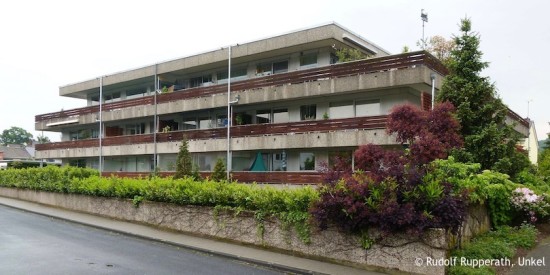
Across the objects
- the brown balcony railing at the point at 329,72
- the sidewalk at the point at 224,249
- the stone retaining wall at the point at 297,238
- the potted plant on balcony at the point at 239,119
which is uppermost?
the brown balcony railing at the point at 329,72

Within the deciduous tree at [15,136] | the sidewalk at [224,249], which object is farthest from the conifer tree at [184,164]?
the deciduous tree at [15,136]

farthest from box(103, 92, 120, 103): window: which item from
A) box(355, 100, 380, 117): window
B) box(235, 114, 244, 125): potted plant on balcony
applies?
box(355, 100, 380, 117): window

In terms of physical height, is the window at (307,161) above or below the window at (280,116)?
below

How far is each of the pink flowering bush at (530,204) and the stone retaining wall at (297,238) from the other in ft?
7.00

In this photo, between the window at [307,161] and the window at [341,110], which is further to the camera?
the window at [307,161]

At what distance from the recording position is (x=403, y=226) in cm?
942

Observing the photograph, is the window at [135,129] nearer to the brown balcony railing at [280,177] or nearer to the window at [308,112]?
the brown balcony railing at [280,177]

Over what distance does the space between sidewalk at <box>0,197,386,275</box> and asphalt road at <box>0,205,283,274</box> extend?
0.21m

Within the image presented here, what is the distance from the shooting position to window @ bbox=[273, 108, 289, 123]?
2841 centimetres

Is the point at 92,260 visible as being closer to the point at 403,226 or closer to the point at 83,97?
the point at 403,226

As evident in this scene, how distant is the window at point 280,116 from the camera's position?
28.4 m

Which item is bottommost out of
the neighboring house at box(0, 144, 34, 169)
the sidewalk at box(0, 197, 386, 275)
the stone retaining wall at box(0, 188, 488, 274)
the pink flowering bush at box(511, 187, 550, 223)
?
the sidewalk at box(0, 197, 386, 275)

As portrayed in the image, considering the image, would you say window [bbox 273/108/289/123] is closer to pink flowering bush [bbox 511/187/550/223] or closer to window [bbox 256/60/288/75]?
window [bbox 256/60/288/75]

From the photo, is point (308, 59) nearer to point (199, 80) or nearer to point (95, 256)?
point (199, 80)
